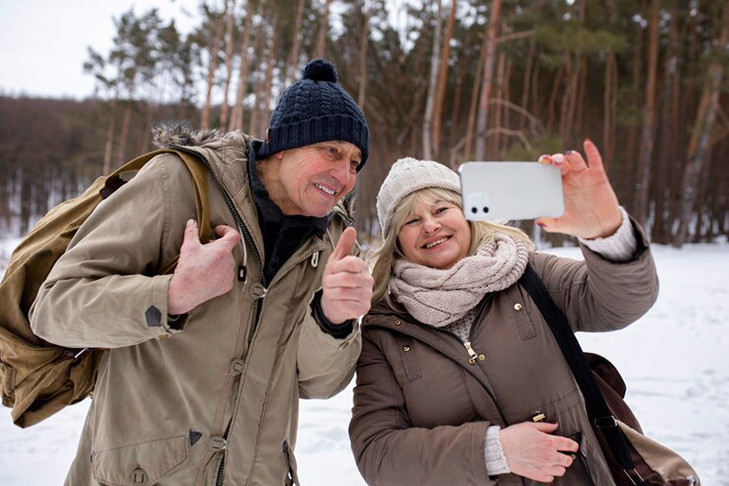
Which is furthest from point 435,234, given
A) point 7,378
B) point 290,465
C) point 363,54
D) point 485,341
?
point 363,54

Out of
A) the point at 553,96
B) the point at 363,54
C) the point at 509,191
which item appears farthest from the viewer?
the point at 553,96

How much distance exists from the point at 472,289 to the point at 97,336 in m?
1.17

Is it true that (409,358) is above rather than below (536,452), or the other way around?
above

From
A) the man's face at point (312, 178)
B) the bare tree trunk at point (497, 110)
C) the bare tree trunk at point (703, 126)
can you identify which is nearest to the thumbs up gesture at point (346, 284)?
the man's face at point (312, 178)

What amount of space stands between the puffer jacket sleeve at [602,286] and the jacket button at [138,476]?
58.5 inches

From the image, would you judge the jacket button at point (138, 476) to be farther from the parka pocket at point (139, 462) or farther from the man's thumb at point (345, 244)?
the man's thumb at point (345, 244)

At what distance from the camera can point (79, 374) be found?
142 centimetres

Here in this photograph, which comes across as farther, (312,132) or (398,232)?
(398,232)

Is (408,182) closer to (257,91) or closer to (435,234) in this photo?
(435,234)

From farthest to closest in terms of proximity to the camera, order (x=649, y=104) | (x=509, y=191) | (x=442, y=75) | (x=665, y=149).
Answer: (x=665, y=149), (x=649, y=104), (x=442, y=75), (x=509, y=191)

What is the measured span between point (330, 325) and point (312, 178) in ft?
1.65

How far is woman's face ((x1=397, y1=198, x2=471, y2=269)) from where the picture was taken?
1759 mm

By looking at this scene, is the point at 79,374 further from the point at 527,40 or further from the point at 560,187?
the point at 527,40

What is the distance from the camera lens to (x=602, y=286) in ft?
4.89
